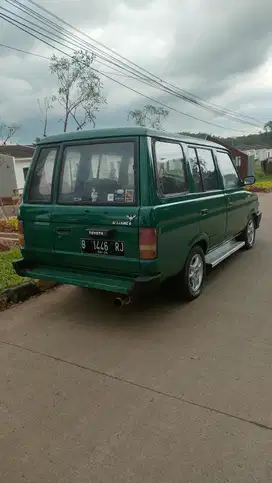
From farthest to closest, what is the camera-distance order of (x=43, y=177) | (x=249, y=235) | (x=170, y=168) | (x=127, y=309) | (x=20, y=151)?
(x=20, y=151), (x=249, y=235), (x=127, y=309), (x=43, y=177), (x=170, y=168)

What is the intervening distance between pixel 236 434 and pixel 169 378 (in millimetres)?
748

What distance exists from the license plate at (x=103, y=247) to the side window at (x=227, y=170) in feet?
8.97

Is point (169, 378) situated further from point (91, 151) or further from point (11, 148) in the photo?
point (11, 148)

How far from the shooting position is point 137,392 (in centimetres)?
281

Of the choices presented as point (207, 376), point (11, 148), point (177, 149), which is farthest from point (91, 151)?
point (11, 148)

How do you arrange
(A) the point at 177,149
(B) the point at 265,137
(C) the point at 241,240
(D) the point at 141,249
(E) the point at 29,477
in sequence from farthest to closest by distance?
(B) the point at 265,137
(C) the point at 241,240
(A) the point at 177,149
(D) the point at 141,249
(E) the point at 29,477

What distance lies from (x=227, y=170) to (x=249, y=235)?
1.80 meters

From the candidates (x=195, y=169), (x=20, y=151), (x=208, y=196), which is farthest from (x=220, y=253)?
(x=20, y=151)

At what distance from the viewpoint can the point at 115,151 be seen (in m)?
3.78

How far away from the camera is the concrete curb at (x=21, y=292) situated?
4618 mm

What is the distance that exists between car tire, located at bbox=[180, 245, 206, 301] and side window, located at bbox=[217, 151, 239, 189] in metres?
1.64

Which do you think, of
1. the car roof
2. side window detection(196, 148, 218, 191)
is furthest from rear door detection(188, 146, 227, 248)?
the car roof

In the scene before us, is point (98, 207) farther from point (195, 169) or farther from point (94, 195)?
point (195, 169)

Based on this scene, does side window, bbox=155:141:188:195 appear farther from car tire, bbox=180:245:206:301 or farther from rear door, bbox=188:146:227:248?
car tire, bbox=180:245:206:301
